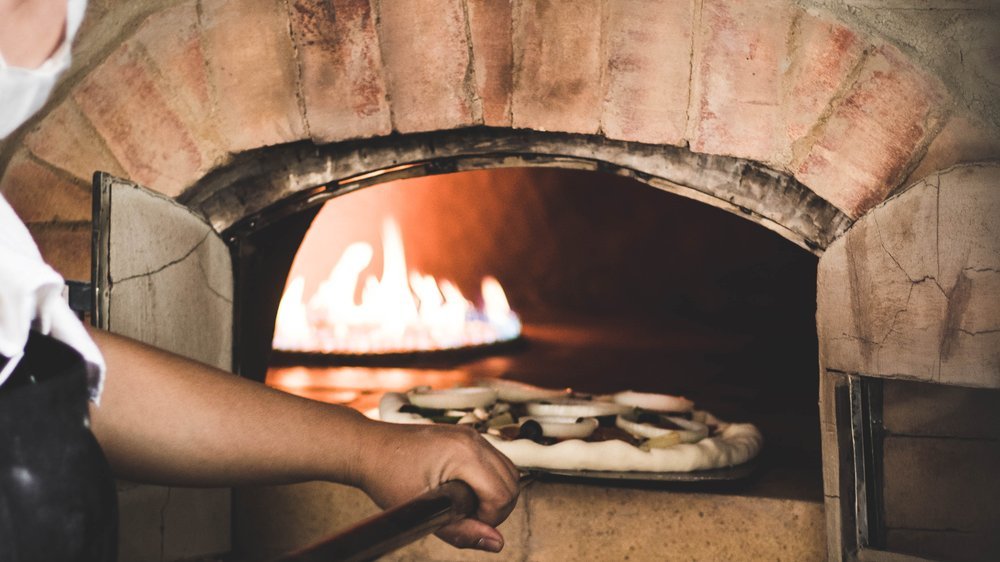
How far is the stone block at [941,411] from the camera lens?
146 centimetres

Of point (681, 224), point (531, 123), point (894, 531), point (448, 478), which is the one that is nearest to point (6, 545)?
point (448, 478)

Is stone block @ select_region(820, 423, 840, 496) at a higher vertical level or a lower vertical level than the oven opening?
lower

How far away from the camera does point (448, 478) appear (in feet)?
3.11

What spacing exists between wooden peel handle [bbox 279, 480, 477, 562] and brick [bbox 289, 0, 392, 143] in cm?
94

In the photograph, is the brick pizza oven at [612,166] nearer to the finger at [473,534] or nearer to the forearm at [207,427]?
the forearm at [207,427]

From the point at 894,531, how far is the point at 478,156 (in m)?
0.98

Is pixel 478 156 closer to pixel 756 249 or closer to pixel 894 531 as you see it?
pixel 894 531

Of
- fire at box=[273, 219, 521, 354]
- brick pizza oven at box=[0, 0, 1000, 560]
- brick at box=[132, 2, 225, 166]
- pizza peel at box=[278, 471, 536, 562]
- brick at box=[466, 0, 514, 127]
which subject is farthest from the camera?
fire at box=[273, 219, 521, 354]

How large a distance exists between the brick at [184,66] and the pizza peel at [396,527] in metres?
1.09

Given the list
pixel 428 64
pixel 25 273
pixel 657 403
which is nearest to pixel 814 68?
pixel 428 64

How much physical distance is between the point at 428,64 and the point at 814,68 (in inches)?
25.9

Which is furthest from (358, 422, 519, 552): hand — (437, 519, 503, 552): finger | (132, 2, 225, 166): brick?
(132, 2, 225, 166): brick

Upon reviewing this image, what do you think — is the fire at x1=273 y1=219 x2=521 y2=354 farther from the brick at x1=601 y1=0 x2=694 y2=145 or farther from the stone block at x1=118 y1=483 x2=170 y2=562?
the brick at x1=601 y1=0 x2=694 y2=145

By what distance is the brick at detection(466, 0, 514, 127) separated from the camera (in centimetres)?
162
